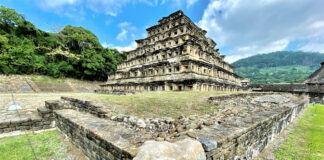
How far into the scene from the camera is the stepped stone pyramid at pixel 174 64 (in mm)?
16484

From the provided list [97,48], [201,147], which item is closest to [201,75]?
[201,147]

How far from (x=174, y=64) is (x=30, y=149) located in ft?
52.4

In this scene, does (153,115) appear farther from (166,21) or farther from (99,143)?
(166,21)

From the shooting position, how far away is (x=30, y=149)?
349cm

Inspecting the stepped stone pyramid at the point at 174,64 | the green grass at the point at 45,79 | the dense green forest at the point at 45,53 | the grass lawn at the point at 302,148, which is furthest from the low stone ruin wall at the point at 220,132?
the dense green forest at the point at 45,53

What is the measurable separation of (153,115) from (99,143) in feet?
7.66

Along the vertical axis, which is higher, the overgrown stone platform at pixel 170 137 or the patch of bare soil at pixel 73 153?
the overgrown stone platform at pixel 170 137

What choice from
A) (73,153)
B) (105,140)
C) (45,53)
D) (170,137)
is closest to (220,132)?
(170,137)

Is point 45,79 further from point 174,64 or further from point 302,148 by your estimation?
point 302,148

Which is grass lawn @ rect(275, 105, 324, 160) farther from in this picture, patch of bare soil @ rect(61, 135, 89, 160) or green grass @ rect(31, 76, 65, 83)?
green grass @ rect(31, 76, 65, 83)

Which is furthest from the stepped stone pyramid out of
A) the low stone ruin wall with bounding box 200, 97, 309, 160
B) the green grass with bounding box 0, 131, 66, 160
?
the low stone ruin wall with bounding box 200, 97, 309, 160

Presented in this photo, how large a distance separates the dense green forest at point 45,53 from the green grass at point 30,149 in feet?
86.2

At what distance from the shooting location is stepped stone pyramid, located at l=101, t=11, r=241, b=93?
54.1ft

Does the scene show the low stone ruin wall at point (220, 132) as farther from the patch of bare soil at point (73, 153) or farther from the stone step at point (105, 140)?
the patch of bare soil at point (73, 153)
